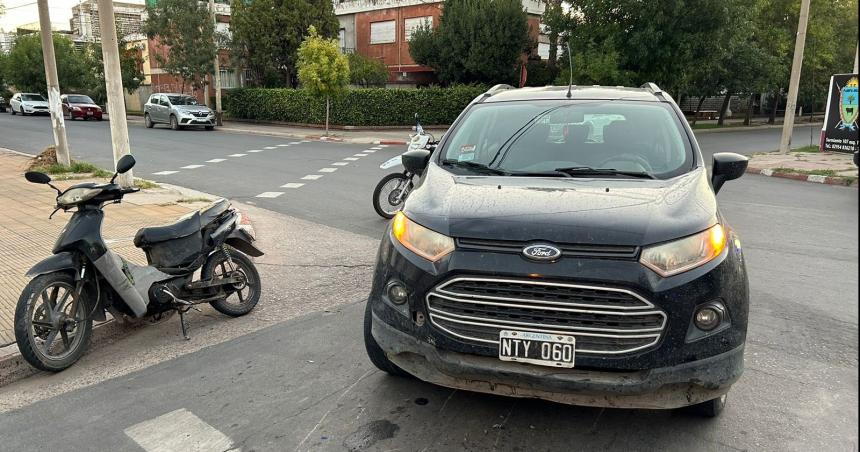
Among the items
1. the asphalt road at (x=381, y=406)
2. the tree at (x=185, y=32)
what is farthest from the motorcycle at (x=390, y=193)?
the tree at (x=185, y=32)

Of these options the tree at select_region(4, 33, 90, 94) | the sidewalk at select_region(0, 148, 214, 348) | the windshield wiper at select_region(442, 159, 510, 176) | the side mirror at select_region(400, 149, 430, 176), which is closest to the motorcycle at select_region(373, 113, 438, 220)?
the sidewalk at select_region(0, 148, 214, 348)

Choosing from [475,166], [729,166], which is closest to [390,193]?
[475,166]

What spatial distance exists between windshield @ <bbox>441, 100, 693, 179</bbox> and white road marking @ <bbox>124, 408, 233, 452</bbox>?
214 cm

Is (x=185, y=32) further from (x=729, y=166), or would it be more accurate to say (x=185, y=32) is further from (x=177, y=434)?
(x=729, y=166)

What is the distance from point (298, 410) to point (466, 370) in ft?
3.91

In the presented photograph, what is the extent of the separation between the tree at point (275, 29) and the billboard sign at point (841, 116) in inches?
970

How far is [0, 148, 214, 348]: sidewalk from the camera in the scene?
5329mm

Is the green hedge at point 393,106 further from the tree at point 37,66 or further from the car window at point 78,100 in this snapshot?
the tree at point 37,66

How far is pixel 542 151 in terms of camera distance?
3996mm

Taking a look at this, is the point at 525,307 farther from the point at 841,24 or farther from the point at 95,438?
the point at 841,24

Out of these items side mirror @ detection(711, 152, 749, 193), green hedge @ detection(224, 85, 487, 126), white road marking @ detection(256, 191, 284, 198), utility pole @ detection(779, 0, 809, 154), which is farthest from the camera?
green hedge @ detection(224, 85, 487, 126)

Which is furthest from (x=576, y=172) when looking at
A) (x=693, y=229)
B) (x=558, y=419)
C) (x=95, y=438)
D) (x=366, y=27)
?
(x=366, y=27)

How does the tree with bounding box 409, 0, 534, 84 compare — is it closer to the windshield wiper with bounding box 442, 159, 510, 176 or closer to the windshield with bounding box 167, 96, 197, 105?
the windshield with bounding box 167, 96, 197, 105

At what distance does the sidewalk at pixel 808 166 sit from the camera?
1393 centimetres
